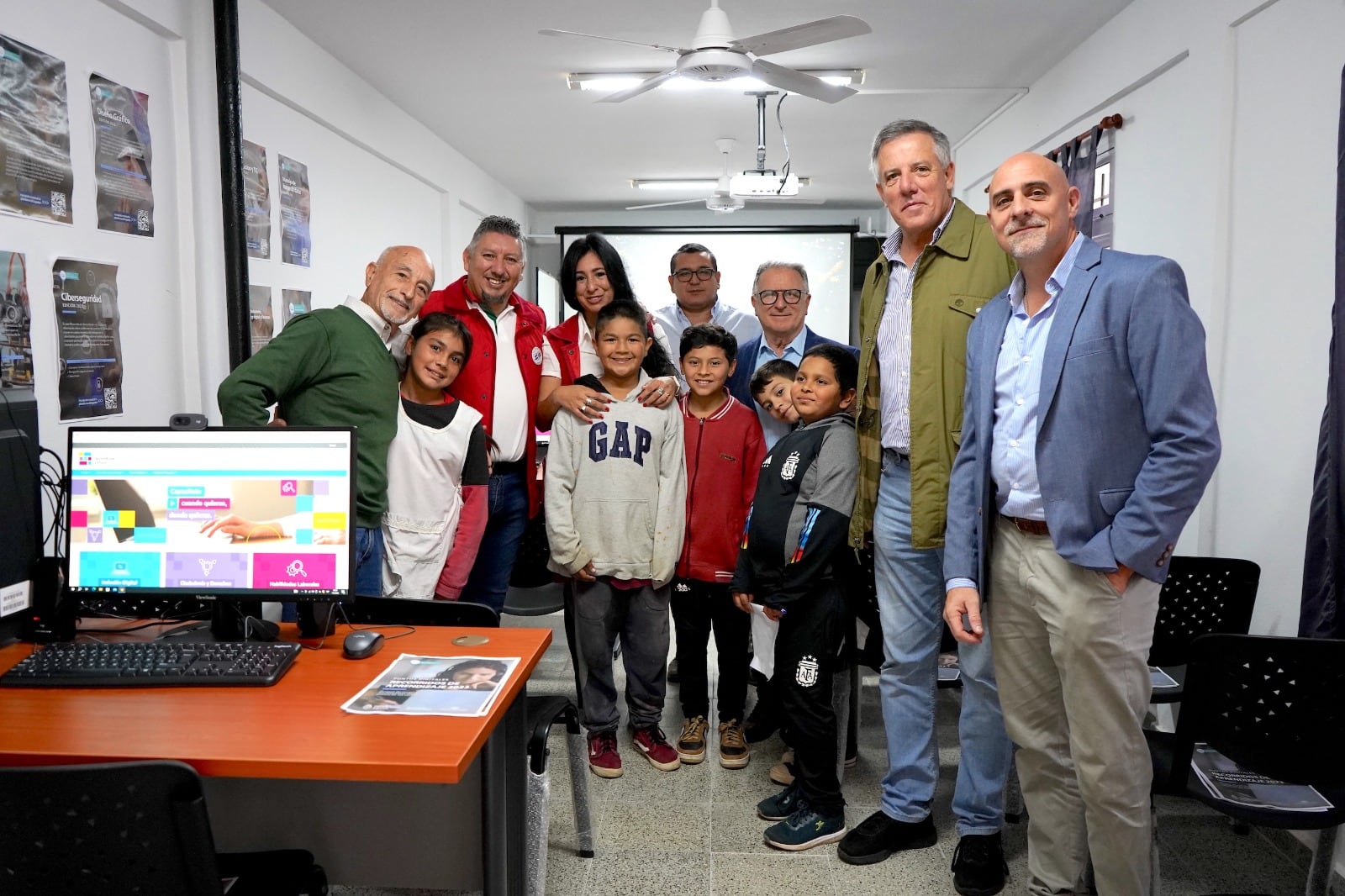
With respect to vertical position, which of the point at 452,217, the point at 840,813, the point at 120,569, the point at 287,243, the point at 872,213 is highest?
the point at 872,213

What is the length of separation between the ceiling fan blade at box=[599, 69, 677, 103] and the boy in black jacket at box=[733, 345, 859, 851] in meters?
1.64

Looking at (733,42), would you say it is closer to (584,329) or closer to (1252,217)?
(584,329)

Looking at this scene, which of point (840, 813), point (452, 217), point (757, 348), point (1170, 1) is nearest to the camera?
point (840, 813)

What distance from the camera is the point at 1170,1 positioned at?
3.52 metres

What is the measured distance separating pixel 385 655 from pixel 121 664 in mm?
451

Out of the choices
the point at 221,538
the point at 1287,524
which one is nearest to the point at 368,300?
the point at 221,538

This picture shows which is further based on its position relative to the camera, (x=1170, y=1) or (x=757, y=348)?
(x=1170, y=1)

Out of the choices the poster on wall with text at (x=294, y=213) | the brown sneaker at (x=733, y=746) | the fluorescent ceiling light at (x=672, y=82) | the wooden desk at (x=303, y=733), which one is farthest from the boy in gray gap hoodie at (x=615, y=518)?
the fluorescent ceiling light at (x=672, y=82)

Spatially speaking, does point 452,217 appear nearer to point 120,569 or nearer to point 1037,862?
point 120,569

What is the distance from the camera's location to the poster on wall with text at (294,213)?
4062mm

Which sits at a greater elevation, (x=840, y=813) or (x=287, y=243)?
(x=287, y=243)

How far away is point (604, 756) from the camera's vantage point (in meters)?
2.81

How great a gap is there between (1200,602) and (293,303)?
382 centimetres

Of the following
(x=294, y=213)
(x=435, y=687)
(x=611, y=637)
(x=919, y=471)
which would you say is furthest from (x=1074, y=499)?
(x=294, y=213)
